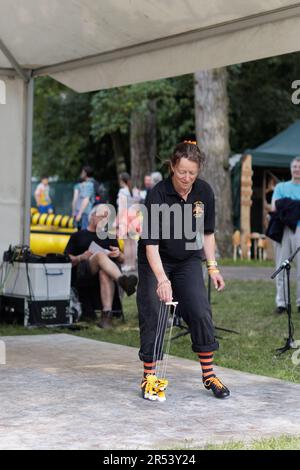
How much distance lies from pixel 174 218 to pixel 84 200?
12723 millimetres

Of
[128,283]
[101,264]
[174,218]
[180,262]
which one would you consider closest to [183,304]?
[180,262]

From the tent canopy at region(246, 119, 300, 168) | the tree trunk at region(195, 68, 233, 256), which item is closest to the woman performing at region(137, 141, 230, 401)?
the tree trunk at region(195, 68, 233, 256)

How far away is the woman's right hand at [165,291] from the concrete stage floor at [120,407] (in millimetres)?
716

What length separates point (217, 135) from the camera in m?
20.7

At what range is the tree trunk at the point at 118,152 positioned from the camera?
30.5 m

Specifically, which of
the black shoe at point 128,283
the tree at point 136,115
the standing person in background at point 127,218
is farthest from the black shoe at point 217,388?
the tree at point 136,115

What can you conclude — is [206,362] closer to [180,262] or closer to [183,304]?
[183,304]

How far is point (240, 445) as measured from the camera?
480 centimetres

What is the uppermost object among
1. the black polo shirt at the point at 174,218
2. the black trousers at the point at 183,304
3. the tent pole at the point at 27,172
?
the tent pole at the point at 27,172

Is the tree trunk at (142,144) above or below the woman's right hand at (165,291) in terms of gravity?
above

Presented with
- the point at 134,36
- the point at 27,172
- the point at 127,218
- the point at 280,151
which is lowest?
the point at 127,218

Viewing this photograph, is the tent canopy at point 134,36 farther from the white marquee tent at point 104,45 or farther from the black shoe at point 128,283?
the black shoe at point 128,283

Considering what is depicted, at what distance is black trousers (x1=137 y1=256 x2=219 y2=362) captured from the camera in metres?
6.10
